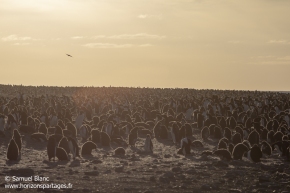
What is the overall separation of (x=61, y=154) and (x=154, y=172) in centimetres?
343

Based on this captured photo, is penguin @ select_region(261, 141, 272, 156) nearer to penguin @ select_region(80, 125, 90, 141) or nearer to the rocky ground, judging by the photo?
the rocky ground

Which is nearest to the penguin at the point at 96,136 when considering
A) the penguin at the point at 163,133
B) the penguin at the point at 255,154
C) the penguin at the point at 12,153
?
the penguin at the point at 163,133

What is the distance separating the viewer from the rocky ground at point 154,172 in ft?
39.5

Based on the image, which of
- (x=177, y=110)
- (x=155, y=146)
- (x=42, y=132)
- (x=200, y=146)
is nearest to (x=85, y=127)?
(x=42, y=132)

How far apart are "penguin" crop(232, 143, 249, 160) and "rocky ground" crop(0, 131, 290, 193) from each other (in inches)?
11.9

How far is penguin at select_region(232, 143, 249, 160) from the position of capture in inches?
637

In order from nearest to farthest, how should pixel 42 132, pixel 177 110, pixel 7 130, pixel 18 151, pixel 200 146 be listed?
pixel 18 151, pixel 200 146, pixel 42 132, pixel 7 130, pixel 177 110

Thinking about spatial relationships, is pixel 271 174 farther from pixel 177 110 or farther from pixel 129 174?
pixel 177 110

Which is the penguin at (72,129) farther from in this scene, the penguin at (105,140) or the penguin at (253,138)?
the penguin at (253,138)

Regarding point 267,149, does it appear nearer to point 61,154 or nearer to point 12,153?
point 61,154

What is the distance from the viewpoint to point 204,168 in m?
14.6

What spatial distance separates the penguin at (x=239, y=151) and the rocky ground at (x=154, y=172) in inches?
11.9

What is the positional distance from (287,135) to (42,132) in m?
11.2

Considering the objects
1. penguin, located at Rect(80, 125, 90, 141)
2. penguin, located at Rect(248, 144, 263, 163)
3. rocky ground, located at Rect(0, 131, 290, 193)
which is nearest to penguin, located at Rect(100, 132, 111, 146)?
rocky ground, located at Rect(0, 131, 290, 193)
